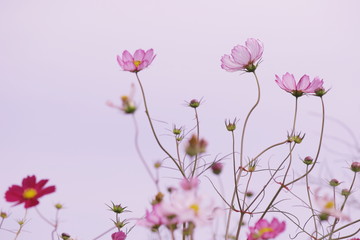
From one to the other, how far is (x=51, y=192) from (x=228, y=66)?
0.66 meters

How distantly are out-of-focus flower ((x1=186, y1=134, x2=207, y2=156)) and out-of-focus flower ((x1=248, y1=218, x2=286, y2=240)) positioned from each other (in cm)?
17

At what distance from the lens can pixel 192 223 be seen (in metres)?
0.60

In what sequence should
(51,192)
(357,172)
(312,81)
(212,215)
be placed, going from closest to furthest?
(212,215) → (51,192) → (312,81) → (357,172)

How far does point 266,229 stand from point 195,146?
0.23 meters

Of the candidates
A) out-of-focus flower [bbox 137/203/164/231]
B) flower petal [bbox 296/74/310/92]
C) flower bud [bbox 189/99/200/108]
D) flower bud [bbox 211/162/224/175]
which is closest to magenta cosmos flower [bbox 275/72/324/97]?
flower petal [bbox 296/74/310/92]

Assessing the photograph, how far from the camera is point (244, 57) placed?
1211mm

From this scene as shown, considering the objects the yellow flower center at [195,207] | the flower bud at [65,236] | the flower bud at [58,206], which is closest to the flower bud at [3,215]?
the flower bud at [58,206]

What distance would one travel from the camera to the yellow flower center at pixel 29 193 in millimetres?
753

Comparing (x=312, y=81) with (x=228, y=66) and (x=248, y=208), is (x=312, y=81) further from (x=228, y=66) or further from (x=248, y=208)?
(x=248, y=208)

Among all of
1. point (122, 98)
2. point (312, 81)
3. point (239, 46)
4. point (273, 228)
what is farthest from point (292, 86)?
point (122, 98)

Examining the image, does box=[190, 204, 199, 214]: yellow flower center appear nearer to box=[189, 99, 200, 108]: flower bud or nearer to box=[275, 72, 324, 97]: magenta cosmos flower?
box=[275, 72, 324, 97]: magenta cosmos flower

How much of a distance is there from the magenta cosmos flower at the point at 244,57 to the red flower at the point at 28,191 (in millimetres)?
636

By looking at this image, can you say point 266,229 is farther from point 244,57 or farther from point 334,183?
point 334,183

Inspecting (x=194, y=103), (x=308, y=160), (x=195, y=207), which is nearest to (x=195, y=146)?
(x=195, y=207)
